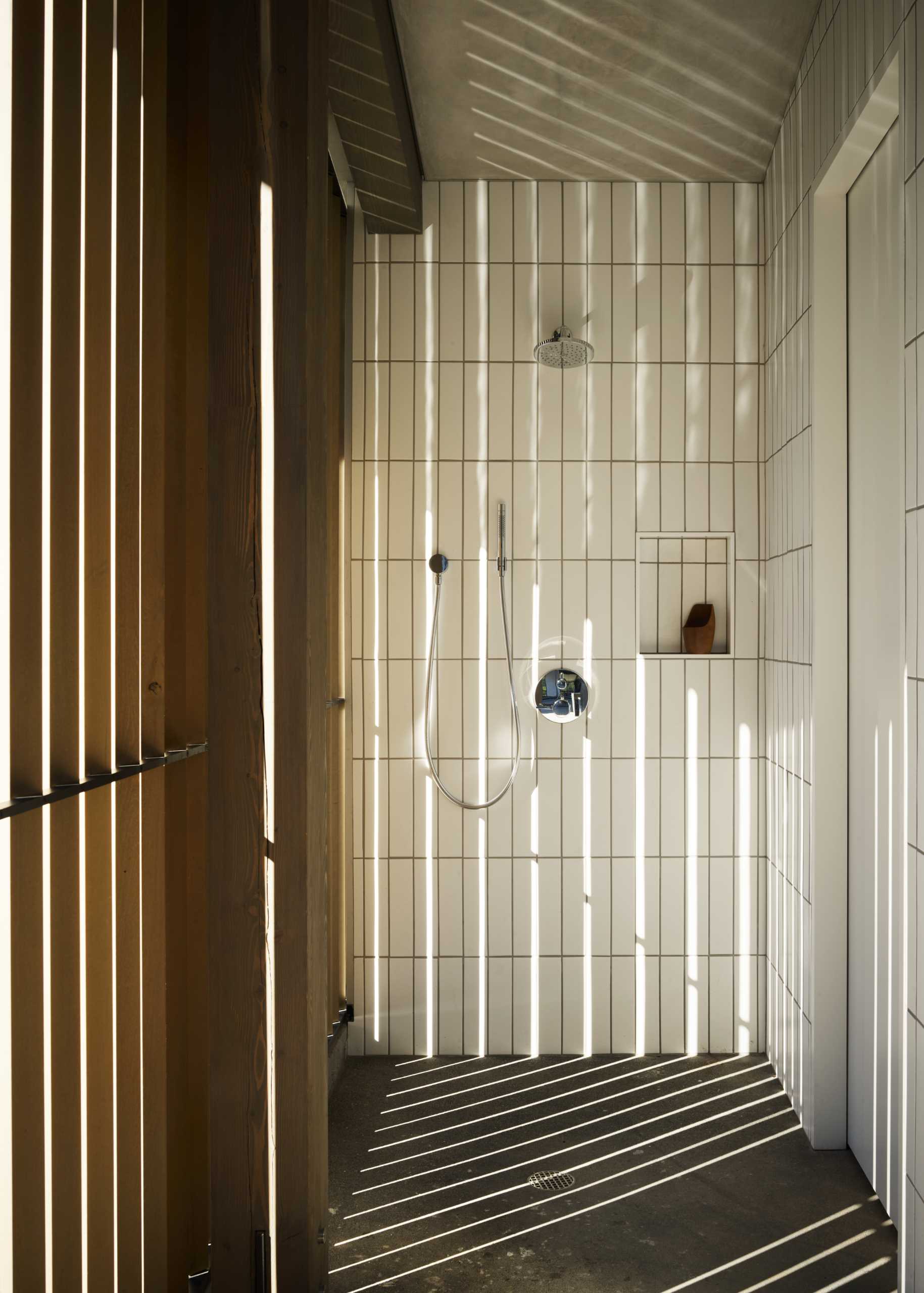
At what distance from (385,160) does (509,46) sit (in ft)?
1.47

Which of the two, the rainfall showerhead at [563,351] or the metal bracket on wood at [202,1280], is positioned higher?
the rainfall showerhead at [563,351]

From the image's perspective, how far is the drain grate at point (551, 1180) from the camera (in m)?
2.12

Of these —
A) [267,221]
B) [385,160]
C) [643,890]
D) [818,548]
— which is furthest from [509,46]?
[643,890]

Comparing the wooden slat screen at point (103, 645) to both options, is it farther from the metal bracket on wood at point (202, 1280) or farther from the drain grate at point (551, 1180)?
the drain grate at point (551, 1180)

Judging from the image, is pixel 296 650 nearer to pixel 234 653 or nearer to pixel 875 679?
pixel 234 653

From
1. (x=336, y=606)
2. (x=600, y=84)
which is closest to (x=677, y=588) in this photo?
(x=336, y=606)

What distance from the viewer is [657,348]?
2873mm

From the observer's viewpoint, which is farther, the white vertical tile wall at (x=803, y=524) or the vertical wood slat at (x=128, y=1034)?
the white vertical tile wall at (x=803, y=524)

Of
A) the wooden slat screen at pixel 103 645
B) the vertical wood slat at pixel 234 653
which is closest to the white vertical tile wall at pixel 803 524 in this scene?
the vertical wood slat at pixel 234 653

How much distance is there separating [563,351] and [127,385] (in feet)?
5.81

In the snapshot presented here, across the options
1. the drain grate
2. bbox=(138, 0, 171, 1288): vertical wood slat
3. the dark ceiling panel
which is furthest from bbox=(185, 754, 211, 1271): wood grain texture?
the dark ceiling panel

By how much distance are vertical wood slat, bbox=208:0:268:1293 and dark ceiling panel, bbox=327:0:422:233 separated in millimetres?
501

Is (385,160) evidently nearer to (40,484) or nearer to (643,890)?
(40,484)

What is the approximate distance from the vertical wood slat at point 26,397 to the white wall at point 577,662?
191 centimetres
